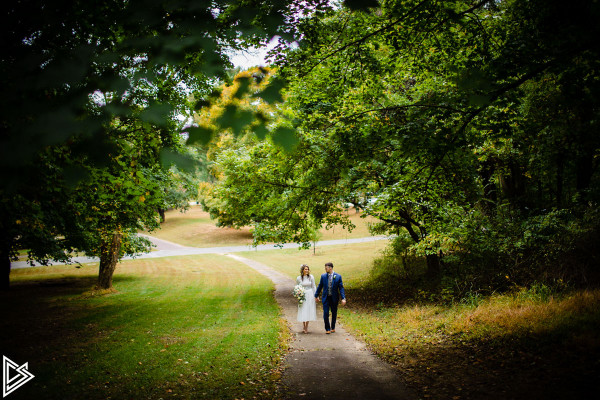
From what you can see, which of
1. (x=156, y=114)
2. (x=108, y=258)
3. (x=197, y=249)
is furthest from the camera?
(x=197, y=249)

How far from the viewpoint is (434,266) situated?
13.6 m

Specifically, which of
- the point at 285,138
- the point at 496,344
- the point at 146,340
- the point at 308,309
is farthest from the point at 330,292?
the point at 285,138

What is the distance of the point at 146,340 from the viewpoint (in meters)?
7.92

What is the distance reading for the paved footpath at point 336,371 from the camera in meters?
4.96

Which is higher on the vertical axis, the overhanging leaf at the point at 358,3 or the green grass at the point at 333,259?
the overhanging leaf at the point at 358,3

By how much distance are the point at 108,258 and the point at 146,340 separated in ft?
29.0

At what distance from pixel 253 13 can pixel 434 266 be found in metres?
13.2

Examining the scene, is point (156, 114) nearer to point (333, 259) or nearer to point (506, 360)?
point (506, 360)

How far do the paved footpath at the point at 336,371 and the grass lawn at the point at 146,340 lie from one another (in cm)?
47

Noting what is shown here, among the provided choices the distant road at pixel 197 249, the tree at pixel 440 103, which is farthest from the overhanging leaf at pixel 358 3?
the distant road at pixel 197 249

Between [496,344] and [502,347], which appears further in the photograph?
[496,344]

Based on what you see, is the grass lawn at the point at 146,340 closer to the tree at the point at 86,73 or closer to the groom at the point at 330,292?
the groom at the point at 330,292

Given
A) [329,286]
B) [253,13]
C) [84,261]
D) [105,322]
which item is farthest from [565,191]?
[84,261]

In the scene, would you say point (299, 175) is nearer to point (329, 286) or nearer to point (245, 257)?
point (329, 286)
